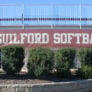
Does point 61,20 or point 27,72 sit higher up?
point 61,20

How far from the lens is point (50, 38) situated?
1902cm

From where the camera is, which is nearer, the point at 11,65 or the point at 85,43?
the point at 11,65

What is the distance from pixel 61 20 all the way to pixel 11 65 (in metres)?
5.73

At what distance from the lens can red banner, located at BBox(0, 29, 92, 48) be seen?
62.3 feet

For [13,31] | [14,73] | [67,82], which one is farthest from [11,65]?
[13,31]

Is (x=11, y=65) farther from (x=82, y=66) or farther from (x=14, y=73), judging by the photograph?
(x=82, y=66)

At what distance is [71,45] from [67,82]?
15.2 feet

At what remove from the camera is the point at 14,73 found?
16.0m

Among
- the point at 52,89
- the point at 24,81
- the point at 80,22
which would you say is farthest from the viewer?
the point at 80,22

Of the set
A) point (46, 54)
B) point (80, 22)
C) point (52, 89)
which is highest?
point (80, 22)

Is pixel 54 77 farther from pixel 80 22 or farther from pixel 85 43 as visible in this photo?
pixel 80 22

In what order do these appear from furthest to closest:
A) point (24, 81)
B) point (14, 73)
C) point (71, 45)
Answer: point (71, 45) < point (14, 73) < point (24, 81)

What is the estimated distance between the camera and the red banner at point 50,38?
62.3 ft

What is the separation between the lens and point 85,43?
1906 cm
